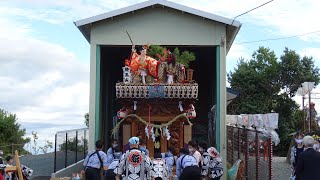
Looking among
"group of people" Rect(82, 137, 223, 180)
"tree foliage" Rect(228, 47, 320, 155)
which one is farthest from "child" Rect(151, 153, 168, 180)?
"tree foliage" Rect(228, 47, 320, 155)

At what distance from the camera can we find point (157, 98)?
648 inches

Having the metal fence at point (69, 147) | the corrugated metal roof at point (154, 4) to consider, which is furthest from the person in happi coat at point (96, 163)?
the corrugated metal roof at point (154, 4)

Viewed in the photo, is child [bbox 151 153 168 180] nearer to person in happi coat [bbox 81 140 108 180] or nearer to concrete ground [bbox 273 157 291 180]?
person in happi coat [bbox 81 140 108 180]

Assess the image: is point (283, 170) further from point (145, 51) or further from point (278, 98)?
point (278, 98)

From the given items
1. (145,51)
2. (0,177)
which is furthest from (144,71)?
(0,177)

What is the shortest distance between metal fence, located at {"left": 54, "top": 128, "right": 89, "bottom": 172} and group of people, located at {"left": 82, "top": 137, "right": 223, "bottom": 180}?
12.4 ft

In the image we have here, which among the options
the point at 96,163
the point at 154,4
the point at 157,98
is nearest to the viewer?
the point at 96,163

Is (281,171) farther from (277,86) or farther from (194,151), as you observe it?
(277,86)

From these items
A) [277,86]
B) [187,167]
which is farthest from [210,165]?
[277,86]

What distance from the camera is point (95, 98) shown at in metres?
17.8

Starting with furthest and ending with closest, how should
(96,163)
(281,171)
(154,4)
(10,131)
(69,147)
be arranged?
(10,131), (281,171), (69,147), (154,4), (96,163)

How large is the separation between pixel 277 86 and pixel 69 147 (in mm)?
23197

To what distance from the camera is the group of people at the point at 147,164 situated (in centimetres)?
1011

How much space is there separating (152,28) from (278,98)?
871 inches
